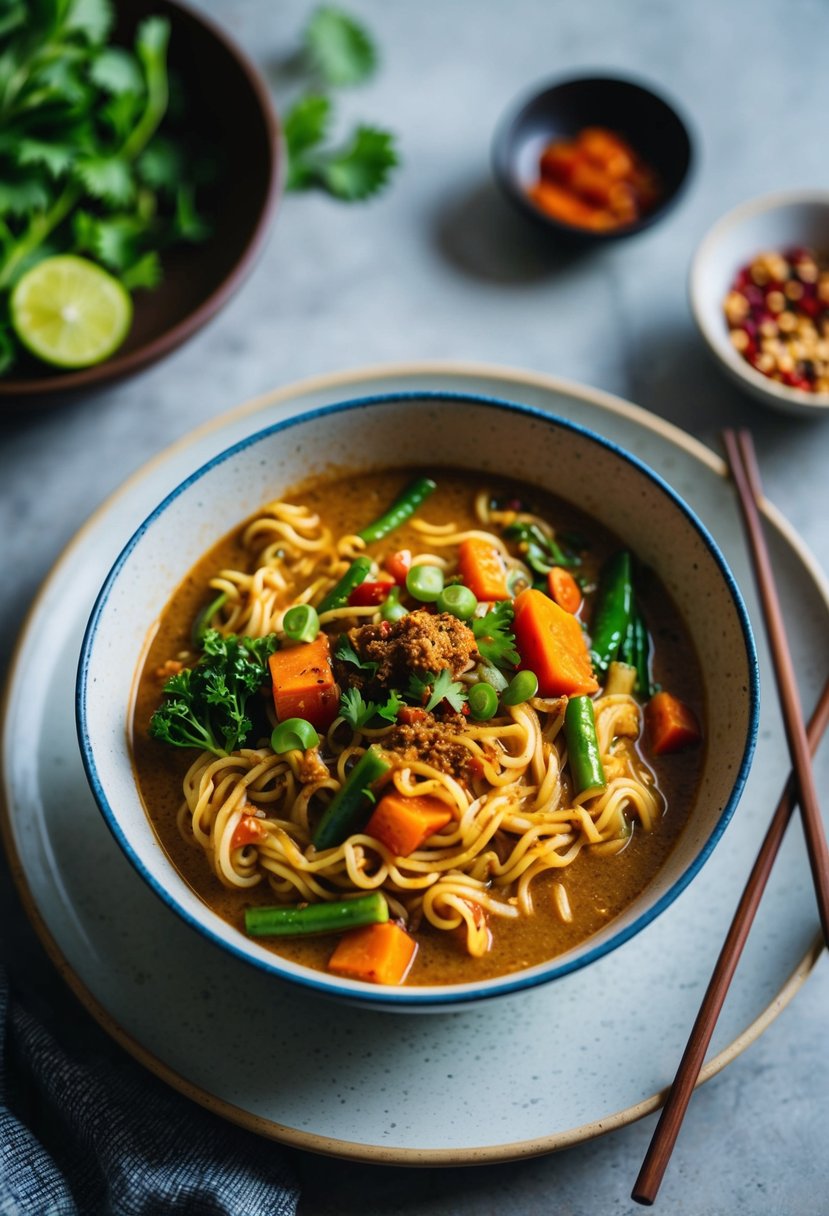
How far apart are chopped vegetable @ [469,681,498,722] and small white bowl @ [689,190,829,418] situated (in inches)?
90.3

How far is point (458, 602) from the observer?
4.37 m

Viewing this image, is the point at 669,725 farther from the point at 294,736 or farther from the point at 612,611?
the point at 294,736

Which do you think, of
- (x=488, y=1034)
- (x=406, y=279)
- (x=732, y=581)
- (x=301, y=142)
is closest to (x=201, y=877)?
(x=488, y=1034)

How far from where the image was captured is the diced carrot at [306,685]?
13.9 ft

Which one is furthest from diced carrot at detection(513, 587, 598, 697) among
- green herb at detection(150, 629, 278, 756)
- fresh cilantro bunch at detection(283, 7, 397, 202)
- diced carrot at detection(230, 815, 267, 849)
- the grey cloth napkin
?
fresh cilantro bunch at detection(283, 7, 397, 202)

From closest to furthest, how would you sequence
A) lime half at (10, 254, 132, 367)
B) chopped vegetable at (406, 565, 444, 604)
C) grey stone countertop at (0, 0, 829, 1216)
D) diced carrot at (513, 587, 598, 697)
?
diced carrot at (513, 587, 598, 697)
chopped vegetable at (406, 565, 444, 604)
grey stone countertop at (0, 0, 829, 1216)
lime half at (10, 254, 132, 367)

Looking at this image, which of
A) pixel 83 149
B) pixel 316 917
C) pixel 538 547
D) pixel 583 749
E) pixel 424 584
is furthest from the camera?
pixel 83 149

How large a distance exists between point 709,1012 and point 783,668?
4.54 feet

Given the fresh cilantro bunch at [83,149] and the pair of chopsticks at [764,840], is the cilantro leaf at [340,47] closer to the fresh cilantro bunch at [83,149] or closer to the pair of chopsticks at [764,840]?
→ the fresh cilantro bunch at [83,149]

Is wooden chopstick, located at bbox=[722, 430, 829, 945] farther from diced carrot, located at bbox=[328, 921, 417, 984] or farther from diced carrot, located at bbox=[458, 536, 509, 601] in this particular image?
diced carrot, located at bbox=[328, 921, 417, 984]

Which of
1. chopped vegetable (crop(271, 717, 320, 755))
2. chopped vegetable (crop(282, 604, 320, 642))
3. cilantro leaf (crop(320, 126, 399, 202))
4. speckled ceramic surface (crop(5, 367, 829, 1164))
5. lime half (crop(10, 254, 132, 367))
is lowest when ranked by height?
speckled ceramic surface (crop(5, 367, 829, 1164))

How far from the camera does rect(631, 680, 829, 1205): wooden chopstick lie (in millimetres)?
3867

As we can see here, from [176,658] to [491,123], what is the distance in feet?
12.4

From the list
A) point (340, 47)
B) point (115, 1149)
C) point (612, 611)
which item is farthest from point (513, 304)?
point (115, 1149)
